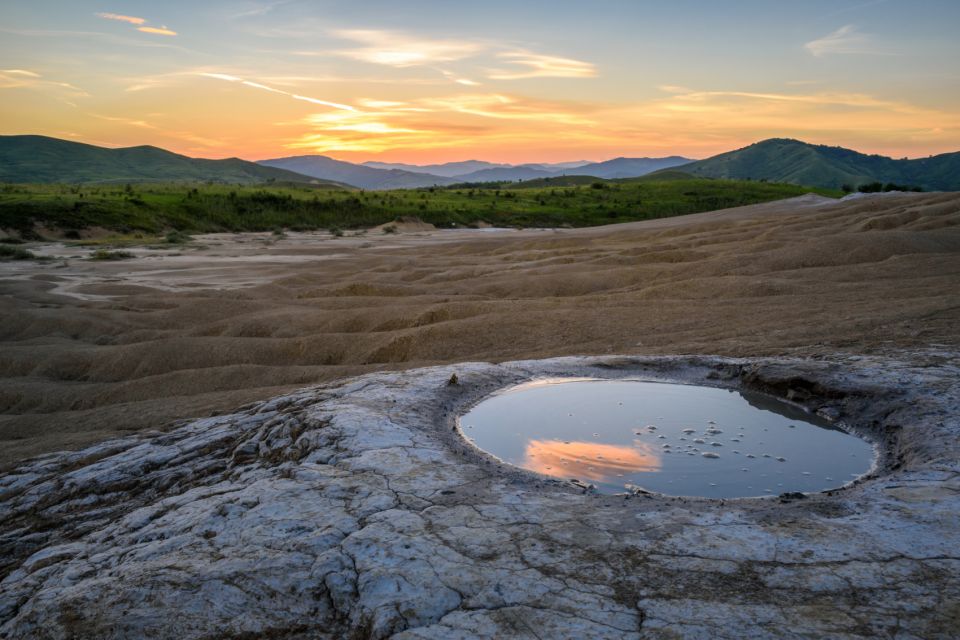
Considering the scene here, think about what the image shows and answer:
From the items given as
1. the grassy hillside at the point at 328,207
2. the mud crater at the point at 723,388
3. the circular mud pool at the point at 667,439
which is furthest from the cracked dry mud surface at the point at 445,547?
the grassy hillside at the point at 328,207

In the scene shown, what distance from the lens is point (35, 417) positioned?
826 cm

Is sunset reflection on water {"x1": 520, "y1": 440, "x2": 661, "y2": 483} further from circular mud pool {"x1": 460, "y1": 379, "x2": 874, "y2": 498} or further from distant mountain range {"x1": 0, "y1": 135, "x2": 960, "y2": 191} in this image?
distant mountain range {"x1": 0, "y1": 135, "x2": 960, "y2": 191}

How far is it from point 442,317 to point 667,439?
6.92 meters

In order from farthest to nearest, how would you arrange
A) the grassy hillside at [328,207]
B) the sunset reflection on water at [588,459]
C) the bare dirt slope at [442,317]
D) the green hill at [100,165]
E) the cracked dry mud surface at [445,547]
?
the green hill at [100,165] → the grassy hillside at [328,207] → the bare dirt slope at [442,317] → the sunset reflection on water at [588,459] → the cracked dry mud surface at [445,547]

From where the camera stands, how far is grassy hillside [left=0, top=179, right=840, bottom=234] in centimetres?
3569

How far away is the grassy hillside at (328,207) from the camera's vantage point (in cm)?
3569

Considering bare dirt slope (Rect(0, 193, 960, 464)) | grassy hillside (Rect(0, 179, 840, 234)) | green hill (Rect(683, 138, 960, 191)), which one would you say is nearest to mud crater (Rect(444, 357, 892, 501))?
bare dirt slope (Rect(0, 193, 960, 464))

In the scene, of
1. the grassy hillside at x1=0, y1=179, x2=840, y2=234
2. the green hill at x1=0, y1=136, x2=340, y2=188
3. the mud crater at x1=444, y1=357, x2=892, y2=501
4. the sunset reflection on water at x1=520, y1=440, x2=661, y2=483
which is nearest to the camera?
the mud crater at x1=444, y1=357, x2=892, y2=501

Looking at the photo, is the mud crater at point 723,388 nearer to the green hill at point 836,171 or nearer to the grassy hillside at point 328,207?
the grassy hillside at point 328,207

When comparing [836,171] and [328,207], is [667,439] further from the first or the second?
[836,171]

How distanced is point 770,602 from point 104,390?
9.11m

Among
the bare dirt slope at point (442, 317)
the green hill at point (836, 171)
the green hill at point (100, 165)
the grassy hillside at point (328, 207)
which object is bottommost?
the bare dirt slope at point (442, 317)

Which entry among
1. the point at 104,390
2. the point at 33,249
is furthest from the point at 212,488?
the point at 33,249

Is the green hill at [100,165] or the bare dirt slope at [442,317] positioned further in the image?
the green hill at [100,165]
